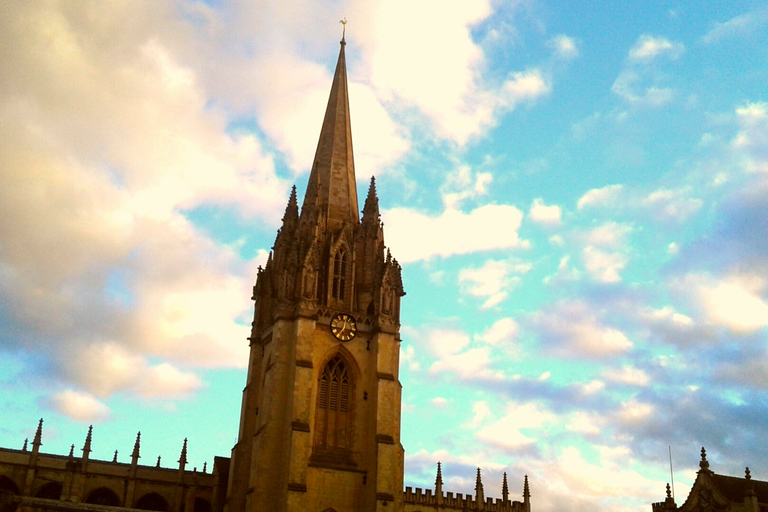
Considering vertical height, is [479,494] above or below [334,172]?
below

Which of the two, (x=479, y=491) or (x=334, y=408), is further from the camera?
(x=479, y=491)

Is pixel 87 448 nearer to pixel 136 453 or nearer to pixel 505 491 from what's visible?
pixel 136 453

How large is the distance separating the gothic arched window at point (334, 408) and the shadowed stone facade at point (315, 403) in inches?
2.8

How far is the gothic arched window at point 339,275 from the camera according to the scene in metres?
59.7

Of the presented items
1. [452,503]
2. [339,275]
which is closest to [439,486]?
[452,503]

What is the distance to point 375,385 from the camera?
186 feet

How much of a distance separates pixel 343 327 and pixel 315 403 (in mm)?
5594

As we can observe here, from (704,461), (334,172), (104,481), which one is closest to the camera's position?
(704,461)

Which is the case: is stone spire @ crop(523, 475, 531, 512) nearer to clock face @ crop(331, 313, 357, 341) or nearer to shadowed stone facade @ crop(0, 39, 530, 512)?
shadowed stone facade @ crop(0, 39, 530, 512)

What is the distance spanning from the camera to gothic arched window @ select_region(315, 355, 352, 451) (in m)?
55.6

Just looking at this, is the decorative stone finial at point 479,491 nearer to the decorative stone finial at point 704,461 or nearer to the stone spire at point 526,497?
the stone spire at point 526,497

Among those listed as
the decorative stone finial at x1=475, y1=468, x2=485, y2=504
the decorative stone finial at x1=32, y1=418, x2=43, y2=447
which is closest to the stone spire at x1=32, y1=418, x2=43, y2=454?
the decorative stone finial at x1=32, y1=418, x2=43, y2=447

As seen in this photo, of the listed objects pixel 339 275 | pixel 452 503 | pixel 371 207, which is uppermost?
pixel 371 207

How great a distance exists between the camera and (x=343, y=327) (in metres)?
58.2
